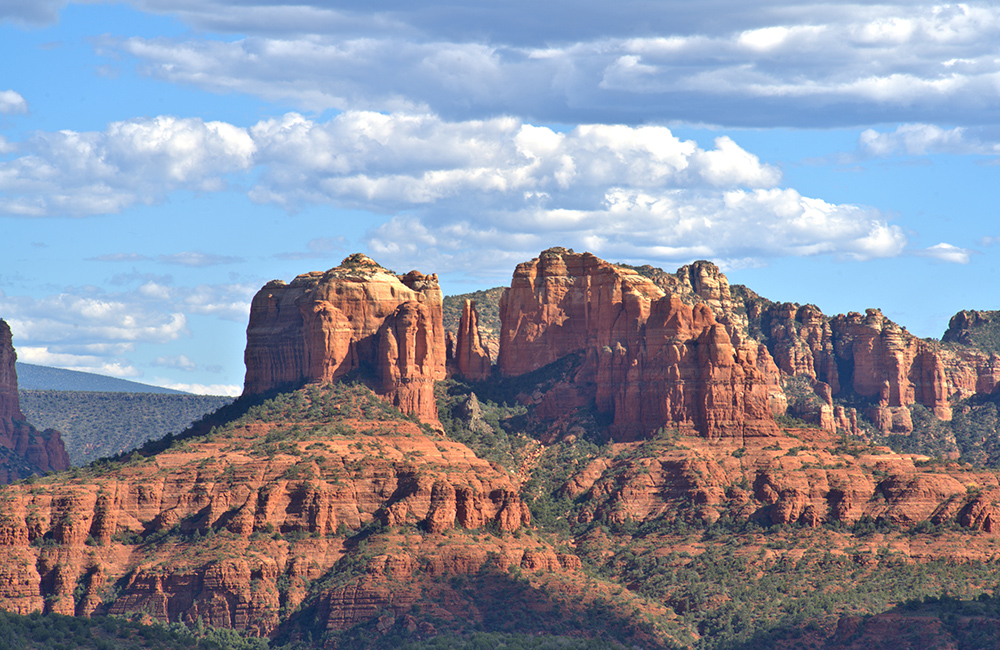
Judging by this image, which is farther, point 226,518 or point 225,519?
point 225,519

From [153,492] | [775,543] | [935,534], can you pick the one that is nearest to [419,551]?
[153,492]

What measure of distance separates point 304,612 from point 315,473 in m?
15.7

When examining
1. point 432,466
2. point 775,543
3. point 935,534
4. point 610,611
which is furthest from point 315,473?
point 935,534

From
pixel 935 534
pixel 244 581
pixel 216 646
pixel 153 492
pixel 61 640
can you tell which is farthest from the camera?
pixel 935 534

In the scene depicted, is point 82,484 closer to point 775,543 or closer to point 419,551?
point 419,551

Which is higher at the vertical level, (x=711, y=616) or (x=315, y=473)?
(x=315, y=473)

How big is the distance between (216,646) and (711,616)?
53073mm

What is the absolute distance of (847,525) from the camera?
→ 650 feet

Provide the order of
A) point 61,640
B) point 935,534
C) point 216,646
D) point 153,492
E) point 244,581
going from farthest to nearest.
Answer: point 935,534
point 153,492
point 244,581
point 216,646
point 61,640

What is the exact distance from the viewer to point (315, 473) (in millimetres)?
183375

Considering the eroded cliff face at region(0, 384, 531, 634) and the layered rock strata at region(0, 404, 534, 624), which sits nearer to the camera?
the layered rock strata at region(0, 404, 534, 624)

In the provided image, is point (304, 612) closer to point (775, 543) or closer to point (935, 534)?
point (775, 543)

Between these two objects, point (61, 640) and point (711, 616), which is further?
point (711, 616)

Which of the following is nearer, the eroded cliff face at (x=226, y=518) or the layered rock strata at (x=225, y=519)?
the layered rock strata at (x=225, y=519)
